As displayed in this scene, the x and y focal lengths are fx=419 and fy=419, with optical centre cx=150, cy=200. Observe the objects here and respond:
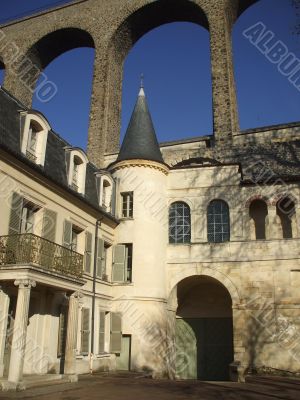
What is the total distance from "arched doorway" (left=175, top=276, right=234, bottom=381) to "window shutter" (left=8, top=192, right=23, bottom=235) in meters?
8.83

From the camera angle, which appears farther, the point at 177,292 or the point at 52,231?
the point at 177,292

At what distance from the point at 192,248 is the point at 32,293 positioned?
25.7ft

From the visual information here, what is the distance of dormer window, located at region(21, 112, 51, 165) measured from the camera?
13.6 meters

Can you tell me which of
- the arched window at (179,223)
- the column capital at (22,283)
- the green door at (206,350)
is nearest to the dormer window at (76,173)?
the arched window at (179,223)

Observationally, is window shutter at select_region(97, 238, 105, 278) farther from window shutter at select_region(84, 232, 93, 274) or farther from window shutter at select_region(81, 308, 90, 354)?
window shutter at select_region(81, 308, 90, 354)

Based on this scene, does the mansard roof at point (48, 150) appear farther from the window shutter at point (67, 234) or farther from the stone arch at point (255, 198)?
the stone arch at point (255, 198)

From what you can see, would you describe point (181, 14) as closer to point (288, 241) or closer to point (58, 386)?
point (288, 241)

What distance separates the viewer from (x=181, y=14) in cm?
2922

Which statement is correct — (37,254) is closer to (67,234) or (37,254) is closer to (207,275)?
(67,234)

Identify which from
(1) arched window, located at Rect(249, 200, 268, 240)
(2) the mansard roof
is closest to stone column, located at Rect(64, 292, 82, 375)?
(2) the mansard roof

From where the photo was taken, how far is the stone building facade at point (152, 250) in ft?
43.3

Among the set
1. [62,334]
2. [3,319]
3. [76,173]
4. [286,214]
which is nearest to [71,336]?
[62,334]

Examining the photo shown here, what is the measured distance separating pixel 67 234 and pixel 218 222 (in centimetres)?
708

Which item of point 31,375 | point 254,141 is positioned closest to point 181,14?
point 254,141
